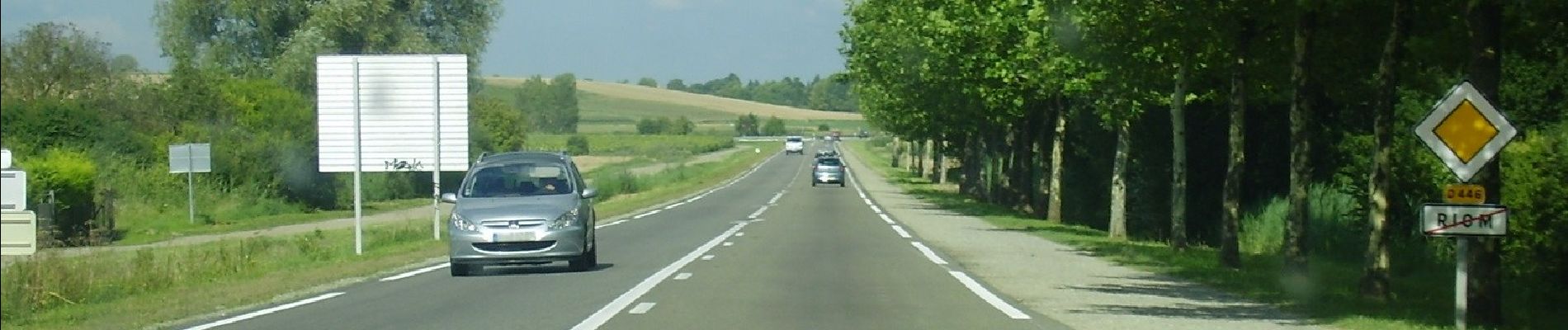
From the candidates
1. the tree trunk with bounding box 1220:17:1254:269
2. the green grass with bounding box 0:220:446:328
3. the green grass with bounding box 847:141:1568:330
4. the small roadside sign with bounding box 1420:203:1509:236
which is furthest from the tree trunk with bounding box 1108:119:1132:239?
the small roadside sign with bounding box 1420:203:1509:236

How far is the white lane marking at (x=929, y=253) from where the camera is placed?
24312 millimetres

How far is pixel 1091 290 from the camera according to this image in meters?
18.6

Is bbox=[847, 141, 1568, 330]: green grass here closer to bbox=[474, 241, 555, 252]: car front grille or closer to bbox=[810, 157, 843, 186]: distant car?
bbox=[474, 241, 555, 252]: car front grille

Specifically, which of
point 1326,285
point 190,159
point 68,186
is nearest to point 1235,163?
point 1326,285

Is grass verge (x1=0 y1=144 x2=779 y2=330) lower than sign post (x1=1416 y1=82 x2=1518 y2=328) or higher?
lower

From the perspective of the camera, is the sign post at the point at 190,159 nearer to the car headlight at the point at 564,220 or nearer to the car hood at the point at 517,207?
the car hood at the point at 517,207

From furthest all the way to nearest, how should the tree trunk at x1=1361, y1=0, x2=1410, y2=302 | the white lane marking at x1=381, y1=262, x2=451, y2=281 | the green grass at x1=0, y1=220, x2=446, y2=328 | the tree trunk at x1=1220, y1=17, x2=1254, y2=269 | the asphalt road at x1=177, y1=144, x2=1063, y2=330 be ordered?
the tree trunk at x1=1220, y1=17, x2=1254, y2=269 → the white lane marking at x1=381, y1=262, x2=451, y2=281 → the tree trunk at x1=1361, y1=0, x2=1410, y2=302 → the green grass at x1=0, y1=220, x2=446, y2=328 → the asphalt road at x1=177, y1=144, x2=1063, y2=330

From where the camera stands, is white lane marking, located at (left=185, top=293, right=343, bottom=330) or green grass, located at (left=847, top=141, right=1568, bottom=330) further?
green grass, located at (left=847, top=141, right=1568, bottom=330)

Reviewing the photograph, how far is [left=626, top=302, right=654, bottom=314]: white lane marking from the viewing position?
15.5 metres

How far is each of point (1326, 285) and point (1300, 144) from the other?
172 cm

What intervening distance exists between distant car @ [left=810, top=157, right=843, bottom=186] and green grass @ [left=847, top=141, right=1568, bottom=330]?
133 feet

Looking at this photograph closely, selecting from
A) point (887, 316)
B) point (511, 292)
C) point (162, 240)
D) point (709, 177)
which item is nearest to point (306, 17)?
point (162, 240)

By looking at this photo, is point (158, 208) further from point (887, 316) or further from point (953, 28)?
point (887, 316)

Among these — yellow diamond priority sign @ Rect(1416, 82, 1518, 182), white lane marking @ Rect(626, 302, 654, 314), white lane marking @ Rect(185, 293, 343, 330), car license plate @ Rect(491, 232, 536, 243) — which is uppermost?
yellow diamond priority sign @ Rect(1416, 82, 1518, 182)
